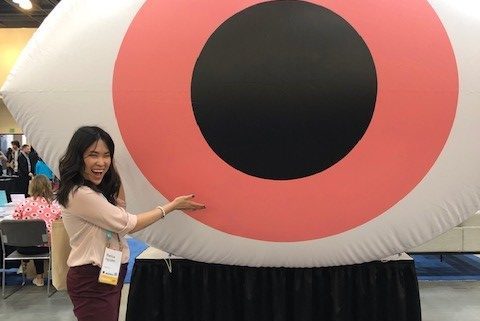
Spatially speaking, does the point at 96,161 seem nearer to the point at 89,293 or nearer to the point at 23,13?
the point at 89,293

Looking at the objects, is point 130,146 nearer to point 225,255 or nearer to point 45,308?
point 225,255

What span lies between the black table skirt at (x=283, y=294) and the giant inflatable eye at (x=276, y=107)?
201mm

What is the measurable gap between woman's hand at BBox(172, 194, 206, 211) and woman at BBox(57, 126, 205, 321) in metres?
0.05

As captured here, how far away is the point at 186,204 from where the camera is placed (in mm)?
1462

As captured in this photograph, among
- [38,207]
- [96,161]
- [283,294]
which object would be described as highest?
[96,161]

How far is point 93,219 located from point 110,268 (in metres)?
0.15

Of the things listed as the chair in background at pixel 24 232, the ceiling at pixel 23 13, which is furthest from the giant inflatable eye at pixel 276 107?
the ceiling at pixel 23 13

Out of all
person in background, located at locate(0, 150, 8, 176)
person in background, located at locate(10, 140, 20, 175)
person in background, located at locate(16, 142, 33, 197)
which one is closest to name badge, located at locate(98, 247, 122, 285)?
person in background, located at locate(16, 142, 33, 197)

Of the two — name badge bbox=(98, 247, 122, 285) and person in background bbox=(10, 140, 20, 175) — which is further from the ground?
person in background bbox=(10, 140, 20, 175)

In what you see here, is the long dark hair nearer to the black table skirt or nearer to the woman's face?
the woman's face

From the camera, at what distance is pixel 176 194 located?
1.49 meters

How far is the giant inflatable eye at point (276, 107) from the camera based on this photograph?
142 centimetres

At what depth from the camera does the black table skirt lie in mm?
1658

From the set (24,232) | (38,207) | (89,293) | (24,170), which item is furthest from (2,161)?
(89,293)
